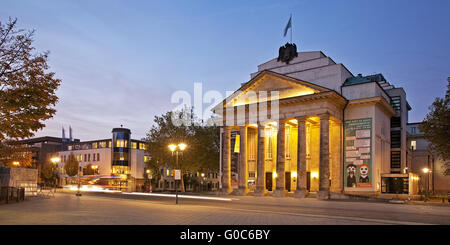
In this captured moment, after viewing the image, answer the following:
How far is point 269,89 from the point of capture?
155 feet

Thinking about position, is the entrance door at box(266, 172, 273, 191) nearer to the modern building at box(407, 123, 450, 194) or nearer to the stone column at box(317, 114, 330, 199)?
the stone column at box(317, 114, 330, 199)

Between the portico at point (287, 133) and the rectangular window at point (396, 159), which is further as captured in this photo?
the rectangular window at point (396, 159)

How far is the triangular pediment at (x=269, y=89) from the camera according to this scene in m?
44.0

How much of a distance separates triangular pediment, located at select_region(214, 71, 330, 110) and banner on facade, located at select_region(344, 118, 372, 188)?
Answer: 6.83 metres

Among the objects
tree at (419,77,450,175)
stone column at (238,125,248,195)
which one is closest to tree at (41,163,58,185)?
stone column at (238,125,248,195)

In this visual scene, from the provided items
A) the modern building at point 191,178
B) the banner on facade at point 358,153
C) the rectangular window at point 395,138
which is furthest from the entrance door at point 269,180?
the modern building at point 191,178

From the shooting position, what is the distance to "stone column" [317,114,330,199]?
39844mm

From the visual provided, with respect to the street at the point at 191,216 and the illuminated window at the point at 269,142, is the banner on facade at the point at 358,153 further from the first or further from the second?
the street at the point at 191,216

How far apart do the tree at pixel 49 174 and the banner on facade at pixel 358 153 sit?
83.0m

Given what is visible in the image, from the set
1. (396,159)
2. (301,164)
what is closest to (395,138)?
(396,159)

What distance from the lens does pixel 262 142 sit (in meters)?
46.8
